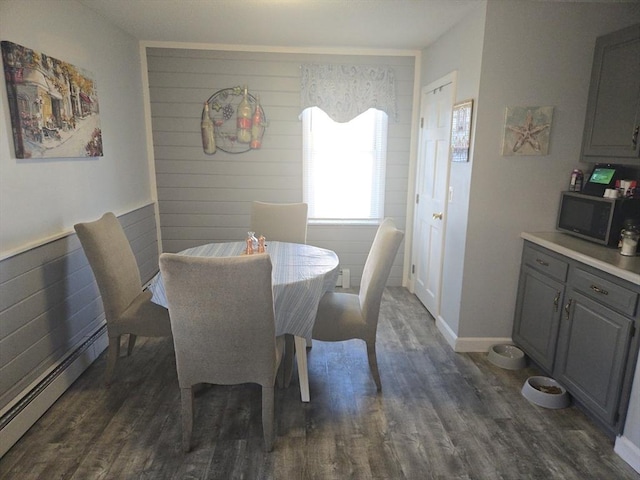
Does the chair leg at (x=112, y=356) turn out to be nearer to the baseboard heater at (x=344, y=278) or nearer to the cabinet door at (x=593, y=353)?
the baseboard heater at (x=344, y=278)

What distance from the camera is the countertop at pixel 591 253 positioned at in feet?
6.40

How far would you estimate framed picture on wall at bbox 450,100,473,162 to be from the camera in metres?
2.78

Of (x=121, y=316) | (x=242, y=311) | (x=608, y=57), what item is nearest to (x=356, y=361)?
(x=242, y=311)

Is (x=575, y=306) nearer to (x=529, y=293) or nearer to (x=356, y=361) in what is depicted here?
(x=529, y=293)

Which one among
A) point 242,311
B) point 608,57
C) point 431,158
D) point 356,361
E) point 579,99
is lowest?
point 356,361

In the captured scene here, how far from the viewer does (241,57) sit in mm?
3867

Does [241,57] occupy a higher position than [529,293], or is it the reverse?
[241,57]

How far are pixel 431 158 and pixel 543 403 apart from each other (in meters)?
2.14

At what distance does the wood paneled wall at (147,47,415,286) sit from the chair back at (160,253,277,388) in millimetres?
2443

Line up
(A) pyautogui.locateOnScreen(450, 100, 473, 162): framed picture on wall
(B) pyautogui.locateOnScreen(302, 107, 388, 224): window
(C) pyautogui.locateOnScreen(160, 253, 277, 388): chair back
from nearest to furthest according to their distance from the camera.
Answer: (C) pyautogui.locateOnScreen(160, 253, 277, 388): chair back, (A) pyautogui.locateOnScreen(450, 100, 473, 162): framed picture on wall, (B) pyautogui.locateOnScreen(302, 107, 388, 224): window

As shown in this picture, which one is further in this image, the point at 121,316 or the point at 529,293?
the point at 529,293

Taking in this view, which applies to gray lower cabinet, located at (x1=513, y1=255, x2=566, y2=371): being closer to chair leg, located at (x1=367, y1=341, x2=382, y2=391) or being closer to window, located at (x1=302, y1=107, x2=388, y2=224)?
chair leg, located at (x1=367, y1=341, x2=382, y2=391)

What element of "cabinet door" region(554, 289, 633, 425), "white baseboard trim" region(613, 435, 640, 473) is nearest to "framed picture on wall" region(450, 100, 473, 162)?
"cabinet door" region(554, 289, 633, 425)

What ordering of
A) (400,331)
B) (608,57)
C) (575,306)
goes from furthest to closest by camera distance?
(400,331)
(608,57)
(575,306)
